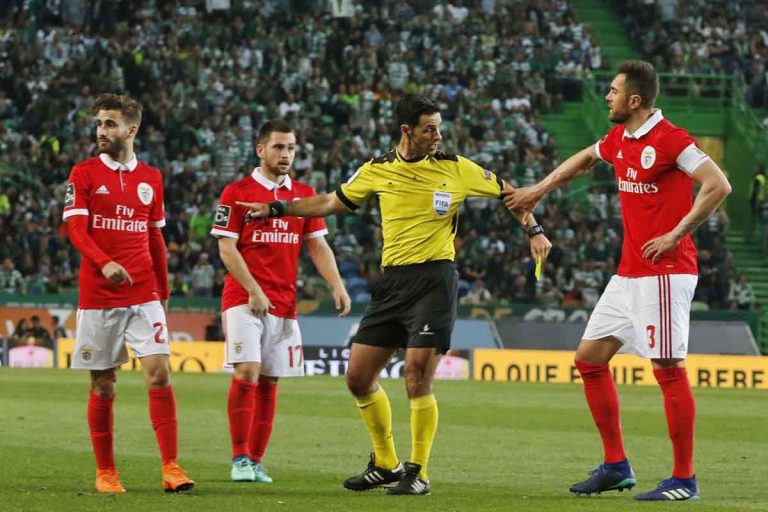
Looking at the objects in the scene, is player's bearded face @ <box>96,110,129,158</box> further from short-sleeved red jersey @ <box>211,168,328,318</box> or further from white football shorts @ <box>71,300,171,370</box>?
short-sleeved red jersey @ <box>211,168,328,318</box>

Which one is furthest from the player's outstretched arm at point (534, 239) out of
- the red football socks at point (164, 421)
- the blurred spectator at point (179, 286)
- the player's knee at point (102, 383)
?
the blurred spectator at point (179, 286)

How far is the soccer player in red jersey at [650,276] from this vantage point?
29.0 feet

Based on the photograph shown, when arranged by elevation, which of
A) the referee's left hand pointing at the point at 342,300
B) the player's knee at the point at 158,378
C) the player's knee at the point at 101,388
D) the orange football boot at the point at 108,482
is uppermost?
the referee's left hand pointing at the point at 342,300

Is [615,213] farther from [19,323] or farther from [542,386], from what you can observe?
[19,323]

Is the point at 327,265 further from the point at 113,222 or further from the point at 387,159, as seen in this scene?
the point at 113,222

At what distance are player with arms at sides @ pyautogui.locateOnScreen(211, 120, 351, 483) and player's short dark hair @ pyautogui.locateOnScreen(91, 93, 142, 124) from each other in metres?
1.15

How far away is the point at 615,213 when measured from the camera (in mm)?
31828

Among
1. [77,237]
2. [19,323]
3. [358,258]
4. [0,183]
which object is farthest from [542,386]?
[77,237]

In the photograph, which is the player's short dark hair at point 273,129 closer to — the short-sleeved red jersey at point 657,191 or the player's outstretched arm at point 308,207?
the player's outstretched arm at point 308,207

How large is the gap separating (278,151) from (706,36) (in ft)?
97.5

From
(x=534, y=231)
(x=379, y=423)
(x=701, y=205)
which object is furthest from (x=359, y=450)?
(x=701, y=205)

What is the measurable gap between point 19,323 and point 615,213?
40.1 feet

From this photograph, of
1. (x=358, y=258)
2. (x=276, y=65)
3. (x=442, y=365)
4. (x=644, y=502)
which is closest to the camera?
(x=644, y=502)

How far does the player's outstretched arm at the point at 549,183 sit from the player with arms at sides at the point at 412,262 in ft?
0.29
